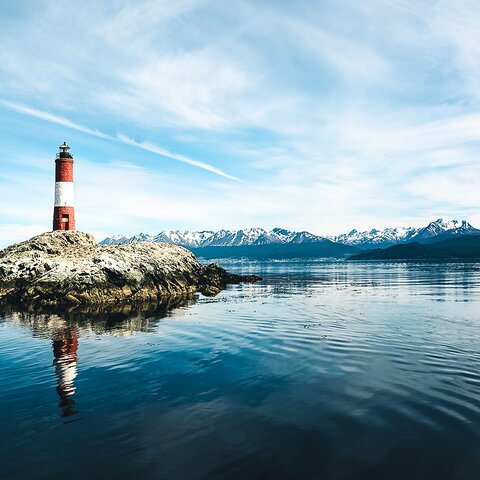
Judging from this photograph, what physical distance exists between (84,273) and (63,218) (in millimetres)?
21338

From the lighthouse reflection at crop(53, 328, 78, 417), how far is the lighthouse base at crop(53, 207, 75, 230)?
132 feet

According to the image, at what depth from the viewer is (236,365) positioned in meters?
18.4

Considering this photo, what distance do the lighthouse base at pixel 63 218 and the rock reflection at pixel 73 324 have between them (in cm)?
2377

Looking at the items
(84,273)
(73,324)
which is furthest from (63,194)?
(73,324)

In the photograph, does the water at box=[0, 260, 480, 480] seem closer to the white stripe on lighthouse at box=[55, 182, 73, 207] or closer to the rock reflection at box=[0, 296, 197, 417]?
the rock reflection at box=[0, 296, 197, 417]

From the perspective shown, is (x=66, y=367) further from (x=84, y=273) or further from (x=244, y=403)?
(x=84, y=273)

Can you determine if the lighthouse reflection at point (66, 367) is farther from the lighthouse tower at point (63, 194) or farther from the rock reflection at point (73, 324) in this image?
the lighthouse tower at point (63, 194)

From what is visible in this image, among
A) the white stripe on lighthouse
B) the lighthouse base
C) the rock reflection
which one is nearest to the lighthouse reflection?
the rock reflection

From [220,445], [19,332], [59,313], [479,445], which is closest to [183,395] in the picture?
[220,445]

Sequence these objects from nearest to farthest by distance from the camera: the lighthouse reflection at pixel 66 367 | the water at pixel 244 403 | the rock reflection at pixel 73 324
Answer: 1. the water at pixel 244 403
2. the lighthouse reflection at pixel 66 367
3. the rock reflection at pixel 73 324

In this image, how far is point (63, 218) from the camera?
63750 mm

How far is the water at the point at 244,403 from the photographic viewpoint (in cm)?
962

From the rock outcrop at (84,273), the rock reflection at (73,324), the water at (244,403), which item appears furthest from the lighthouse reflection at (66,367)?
the rock outcrop at (84,273)

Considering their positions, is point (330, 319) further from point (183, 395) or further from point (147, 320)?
point (183, 395)
